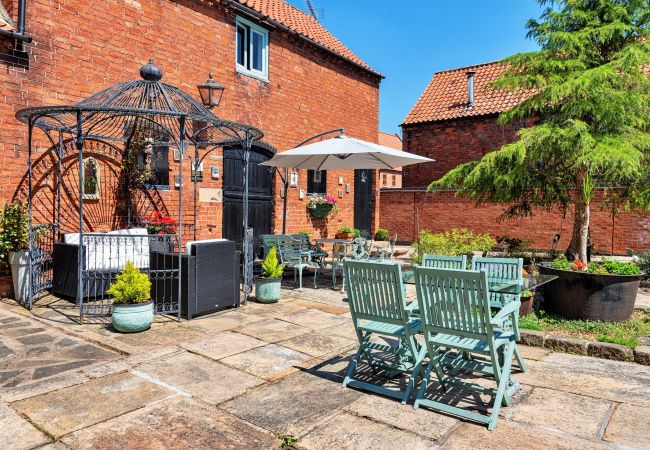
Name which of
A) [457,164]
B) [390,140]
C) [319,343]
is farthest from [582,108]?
[390,140]

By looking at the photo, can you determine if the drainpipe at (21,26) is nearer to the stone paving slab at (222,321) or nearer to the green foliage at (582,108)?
the stone paving slab at (222,321)

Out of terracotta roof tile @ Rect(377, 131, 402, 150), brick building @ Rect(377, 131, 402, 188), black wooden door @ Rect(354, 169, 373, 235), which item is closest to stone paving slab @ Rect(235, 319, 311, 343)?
black wooden door @ Rect(354, 169, 373, 235)

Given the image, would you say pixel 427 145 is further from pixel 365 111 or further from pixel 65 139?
pixel 65 139

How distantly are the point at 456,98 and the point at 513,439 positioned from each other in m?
A: 19.1

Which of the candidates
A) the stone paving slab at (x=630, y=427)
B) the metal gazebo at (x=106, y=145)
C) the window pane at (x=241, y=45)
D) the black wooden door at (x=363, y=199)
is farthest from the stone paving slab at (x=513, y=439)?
the black wooden door at (x=363, y=199)

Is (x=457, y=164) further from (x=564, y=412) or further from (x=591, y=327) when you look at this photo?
(x=564, y=412)

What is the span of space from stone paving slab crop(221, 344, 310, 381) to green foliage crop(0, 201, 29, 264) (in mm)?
4018

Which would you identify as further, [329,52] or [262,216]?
[329,52]

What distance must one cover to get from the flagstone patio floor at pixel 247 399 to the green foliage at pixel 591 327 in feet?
2.13

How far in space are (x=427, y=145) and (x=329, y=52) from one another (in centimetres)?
899

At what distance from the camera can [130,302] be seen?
5.29m

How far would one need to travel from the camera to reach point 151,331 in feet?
17.7

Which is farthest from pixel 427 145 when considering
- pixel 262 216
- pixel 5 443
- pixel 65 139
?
pixel 5 443

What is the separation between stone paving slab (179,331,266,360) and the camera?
4707 mm
